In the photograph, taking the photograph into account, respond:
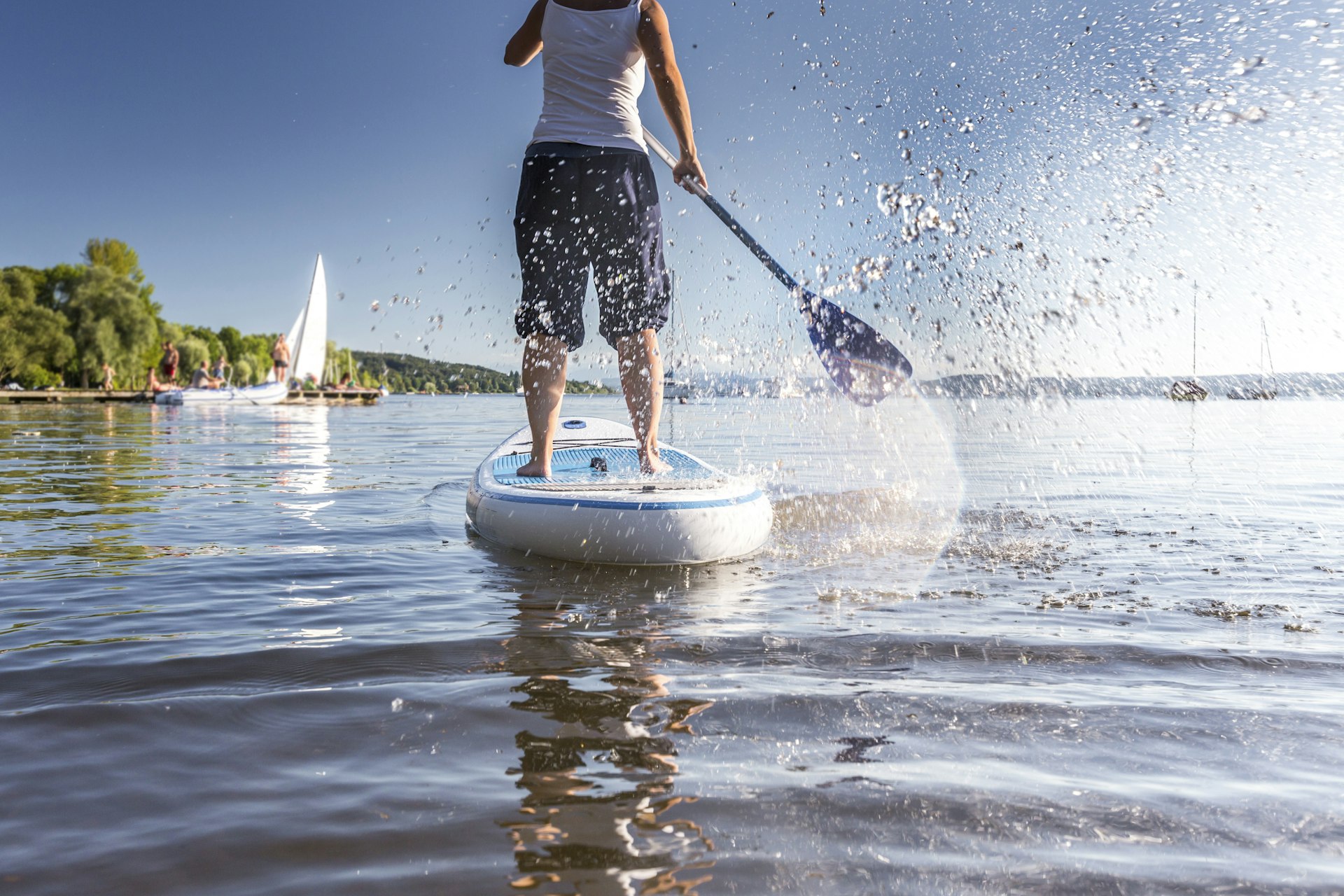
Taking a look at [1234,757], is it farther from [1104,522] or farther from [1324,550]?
[1104,522]

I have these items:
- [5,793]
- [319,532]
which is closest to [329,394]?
[319,532]

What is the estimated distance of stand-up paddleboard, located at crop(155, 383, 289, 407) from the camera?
121ft

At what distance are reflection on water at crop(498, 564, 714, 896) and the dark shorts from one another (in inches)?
71.8

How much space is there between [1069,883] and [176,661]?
2196 mm

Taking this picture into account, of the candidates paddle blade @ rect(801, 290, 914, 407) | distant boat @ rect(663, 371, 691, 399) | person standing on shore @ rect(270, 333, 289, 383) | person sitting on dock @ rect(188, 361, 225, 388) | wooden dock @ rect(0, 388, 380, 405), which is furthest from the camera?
person standing on shore @ rect(270, 333, 289, 383)

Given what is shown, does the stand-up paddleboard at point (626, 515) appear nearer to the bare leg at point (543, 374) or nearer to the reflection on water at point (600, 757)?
the bare leg at point (543, 374)

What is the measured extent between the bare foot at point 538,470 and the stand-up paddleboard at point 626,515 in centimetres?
3

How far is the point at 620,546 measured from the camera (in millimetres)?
3850

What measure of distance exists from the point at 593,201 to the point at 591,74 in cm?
65

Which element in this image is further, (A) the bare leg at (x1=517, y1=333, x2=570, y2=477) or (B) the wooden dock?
(B) the wooden dock

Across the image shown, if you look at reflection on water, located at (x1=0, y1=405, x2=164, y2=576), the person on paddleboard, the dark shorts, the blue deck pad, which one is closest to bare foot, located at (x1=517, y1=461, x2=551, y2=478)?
the blue deck pad

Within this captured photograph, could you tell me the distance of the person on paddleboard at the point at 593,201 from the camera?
14.4 feet

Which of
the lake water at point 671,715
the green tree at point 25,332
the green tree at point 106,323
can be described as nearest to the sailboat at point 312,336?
the green tree at point 106,323

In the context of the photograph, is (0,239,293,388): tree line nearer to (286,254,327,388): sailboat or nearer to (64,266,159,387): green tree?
(64,266,159,387): green tree
